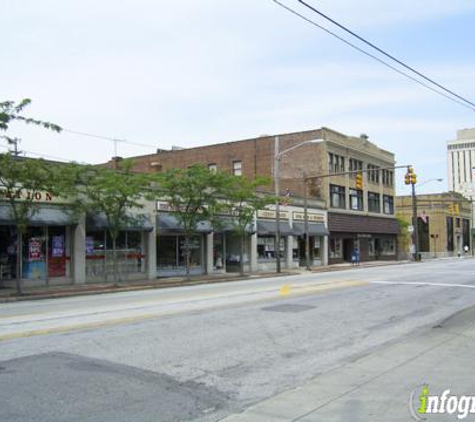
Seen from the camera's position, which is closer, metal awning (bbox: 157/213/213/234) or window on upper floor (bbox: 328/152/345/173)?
metal awning (bbox: 157/213/213/234)

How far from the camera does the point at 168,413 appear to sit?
5910 millimetres

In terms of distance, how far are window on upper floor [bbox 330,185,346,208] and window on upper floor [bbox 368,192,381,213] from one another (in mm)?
6085

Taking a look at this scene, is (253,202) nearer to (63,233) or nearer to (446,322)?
(63,233)

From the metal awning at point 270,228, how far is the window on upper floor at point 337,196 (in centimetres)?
884

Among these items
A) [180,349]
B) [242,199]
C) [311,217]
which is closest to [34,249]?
[242,199]

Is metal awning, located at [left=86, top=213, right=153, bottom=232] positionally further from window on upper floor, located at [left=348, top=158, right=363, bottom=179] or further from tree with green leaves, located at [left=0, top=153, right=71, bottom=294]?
window on upper floor, located at [left=348, top=158, right=363, bottom=179]

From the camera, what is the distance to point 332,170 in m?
48.5

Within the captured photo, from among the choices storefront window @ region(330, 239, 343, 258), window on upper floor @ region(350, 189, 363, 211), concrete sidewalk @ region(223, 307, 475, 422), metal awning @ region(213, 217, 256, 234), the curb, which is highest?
window on upper floor @ region(350, 189, 363, 211)

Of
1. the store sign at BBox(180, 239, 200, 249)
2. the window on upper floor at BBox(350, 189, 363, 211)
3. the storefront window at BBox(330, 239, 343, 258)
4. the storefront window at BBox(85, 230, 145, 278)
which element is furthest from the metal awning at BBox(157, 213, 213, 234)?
the window on upper floor at BBox(350, 189, 363, 211)

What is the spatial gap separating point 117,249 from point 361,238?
103 ft

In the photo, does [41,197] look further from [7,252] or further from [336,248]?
[336,248]

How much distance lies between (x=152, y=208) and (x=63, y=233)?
5.69 meters

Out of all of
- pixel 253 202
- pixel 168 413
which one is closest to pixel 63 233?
pixel 253 202

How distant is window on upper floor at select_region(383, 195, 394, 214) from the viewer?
194 feet
